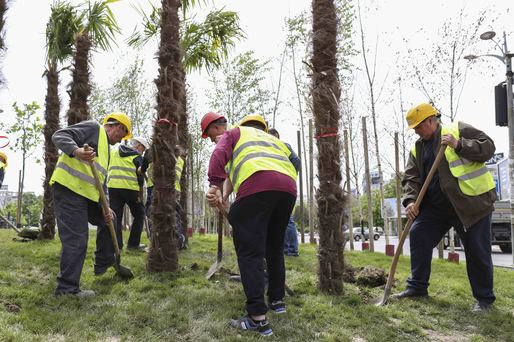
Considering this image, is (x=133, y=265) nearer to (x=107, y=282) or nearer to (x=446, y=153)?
(x=107, y=282)

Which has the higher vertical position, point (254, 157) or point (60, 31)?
point (60, 31)

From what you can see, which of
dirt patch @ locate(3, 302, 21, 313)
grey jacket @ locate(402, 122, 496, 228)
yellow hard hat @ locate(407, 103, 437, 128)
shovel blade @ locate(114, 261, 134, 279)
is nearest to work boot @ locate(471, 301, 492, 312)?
grey jacket @ locate(402, 122, 496, 228)

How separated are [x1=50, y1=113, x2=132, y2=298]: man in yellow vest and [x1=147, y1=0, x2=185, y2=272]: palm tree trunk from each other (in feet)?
2.36

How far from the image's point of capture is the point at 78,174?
404 cm

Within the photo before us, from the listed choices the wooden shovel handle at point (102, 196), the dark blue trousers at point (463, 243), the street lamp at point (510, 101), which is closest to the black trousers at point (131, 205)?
the wooden shovel handle at point (102, 196)

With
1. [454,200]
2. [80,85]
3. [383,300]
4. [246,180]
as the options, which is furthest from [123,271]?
[80,85]

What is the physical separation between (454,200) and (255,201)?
2.25 m

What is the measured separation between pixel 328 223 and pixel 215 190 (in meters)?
1.56

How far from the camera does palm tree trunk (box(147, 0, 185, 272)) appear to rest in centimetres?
487

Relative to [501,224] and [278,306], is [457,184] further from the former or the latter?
[501,224]

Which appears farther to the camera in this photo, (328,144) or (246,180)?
(328,144)

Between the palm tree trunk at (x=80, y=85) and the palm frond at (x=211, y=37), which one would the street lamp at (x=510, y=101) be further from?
the palm tree trunk at (x=80, y=85)

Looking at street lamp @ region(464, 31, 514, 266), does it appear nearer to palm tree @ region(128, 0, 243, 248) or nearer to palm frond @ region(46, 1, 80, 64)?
palm tree @ region(128, 0, 243, 248)

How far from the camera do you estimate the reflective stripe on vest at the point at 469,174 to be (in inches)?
163
